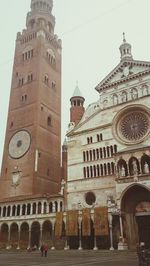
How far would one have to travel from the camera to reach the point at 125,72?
126ft

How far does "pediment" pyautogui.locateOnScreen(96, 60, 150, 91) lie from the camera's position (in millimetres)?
37156

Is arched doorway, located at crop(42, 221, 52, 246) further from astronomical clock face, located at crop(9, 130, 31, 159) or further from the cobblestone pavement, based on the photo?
the cobblestone pavement

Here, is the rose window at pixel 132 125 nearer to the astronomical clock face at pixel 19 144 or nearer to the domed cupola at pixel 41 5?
the astronomical clock face at pixel 19 144

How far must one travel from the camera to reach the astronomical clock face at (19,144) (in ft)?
146

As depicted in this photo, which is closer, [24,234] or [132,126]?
[132,126]

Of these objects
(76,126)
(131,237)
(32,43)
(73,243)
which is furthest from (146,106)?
(32,43)

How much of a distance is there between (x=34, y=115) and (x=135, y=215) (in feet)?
75.0

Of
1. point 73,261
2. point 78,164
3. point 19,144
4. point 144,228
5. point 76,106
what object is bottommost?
point 73,261

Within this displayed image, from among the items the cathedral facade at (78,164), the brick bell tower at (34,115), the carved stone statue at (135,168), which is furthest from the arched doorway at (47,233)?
the carved stone statue at (135,168)

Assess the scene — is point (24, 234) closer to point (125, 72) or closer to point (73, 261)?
point (73, 261)

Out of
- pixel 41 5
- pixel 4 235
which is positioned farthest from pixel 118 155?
pixel 41 5

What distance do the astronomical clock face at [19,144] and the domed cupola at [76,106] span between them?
768cm

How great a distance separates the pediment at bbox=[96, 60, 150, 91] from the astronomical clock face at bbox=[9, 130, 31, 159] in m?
13.7

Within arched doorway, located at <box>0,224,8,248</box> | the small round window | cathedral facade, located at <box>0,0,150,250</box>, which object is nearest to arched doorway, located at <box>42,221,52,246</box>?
cathedral facade, located at <box>0,0,150,250</box>
